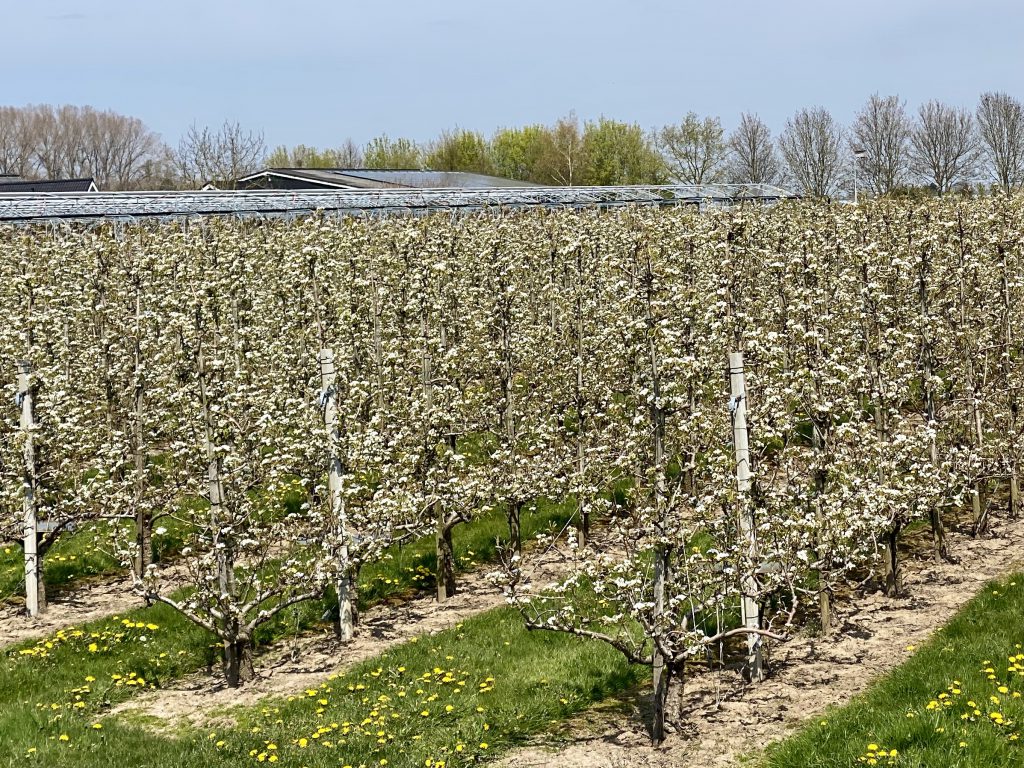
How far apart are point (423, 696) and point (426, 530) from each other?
11.2ft

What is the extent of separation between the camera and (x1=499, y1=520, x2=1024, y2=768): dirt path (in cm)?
1153

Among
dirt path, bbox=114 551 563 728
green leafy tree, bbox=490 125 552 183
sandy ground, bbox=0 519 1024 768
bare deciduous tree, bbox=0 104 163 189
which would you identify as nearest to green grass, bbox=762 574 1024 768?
sandy ground, bbox=0 519 1024 768

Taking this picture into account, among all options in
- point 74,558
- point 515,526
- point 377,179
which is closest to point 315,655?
point 515,526

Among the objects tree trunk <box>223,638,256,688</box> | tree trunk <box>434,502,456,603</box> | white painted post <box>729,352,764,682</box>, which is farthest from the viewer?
tree trunk <box>434,502,456,603</box>

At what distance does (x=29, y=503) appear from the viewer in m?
17.4

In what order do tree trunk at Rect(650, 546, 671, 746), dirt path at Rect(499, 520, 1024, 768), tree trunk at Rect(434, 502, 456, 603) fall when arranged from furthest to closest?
tree trunk at Rect(434, 502, 456, 603)
tree trunk at Rect(650, 546, 671, 746)
dirt path at Rect(499, 520, 1024, 768)

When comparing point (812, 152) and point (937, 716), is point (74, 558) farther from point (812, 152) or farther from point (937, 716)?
point (812, 152)

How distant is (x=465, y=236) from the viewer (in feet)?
93.0

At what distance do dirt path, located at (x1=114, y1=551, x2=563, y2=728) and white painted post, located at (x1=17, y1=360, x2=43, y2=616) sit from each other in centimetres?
420

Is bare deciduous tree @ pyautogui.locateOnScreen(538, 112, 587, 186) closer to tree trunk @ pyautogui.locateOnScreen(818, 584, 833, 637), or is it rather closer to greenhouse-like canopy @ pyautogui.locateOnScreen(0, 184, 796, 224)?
greenhouse-like canopy @ pyautogui.locateOnScreen(0, 184, 796, 224)

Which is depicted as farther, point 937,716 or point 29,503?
point 29,503

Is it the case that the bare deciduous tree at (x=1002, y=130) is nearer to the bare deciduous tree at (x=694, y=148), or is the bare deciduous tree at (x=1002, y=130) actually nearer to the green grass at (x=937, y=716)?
the bare deciduous tree at (x=694, y=148)

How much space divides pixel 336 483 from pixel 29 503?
5.71 m

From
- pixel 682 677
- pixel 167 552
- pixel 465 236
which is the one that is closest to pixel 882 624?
pixel 682 677
